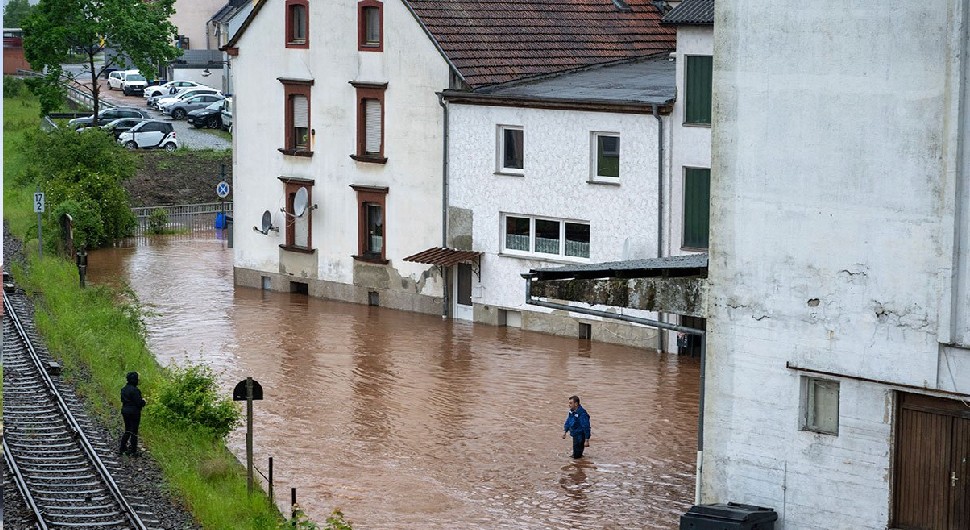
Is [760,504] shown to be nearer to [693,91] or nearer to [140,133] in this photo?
[693,91]

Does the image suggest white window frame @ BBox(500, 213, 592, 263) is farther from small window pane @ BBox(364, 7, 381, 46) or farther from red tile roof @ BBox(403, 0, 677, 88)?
small window pane @ BBox(364, 7, 381, 46)

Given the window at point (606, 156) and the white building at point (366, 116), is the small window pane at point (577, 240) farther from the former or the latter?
the white building at point (366, 116)

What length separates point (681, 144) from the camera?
30672mm

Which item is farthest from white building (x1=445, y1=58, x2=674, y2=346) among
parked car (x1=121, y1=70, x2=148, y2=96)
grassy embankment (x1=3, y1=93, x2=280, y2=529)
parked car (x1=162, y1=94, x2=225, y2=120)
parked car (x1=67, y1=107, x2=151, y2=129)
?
parked car (x1=121, y1=70, x2=148, y2=96)

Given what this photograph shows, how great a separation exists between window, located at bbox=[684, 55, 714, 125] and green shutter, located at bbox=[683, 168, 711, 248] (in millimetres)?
1005

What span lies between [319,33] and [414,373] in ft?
35.0

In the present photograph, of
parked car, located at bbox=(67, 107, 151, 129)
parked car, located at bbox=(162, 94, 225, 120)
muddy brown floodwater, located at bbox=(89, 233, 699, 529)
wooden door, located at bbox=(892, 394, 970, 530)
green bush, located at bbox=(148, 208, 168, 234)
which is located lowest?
muddy brown floodwater, located at bbox=(89, 233, 699, 529)

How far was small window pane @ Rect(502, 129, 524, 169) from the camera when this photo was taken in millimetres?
33781

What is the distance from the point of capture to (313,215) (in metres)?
37.8

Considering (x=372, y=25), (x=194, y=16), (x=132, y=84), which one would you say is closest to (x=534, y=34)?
(x=372, y=25)

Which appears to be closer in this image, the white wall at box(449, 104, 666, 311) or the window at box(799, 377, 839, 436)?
the window at box(799, 377, 839, 436)

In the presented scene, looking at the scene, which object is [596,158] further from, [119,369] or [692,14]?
[119,369]

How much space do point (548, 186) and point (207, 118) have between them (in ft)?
117

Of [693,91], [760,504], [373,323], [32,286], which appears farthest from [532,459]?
[32,286]
